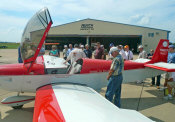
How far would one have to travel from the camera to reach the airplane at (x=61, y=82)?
7.79 ft

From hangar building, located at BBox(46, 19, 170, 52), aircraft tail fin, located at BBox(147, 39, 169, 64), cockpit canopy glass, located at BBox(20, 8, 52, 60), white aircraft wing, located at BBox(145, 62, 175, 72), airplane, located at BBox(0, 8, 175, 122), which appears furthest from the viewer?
hangar building, located at BBox(46, 19, 170, 52)

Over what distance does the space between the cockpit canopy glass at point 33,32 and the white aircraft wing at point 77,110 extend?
43.6 inches

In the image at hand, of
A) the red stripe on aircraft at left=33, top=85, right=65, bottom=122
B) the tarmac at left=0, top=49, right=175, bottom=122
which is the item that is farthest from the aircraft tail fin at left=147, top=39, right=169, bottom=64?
the red stripe on aircraft at left=33, top=85, right=65, bottom=122

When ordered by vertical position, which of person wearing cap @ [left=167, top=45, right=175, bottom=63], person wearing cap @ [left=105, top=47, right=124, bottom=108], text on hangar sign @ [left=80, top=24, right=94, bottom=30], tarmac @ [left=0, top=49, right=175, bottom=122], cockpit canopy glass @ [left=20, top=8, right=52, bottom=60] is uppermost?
text on hangar sign @ [left=80, top=24, right=94, bottom=30]

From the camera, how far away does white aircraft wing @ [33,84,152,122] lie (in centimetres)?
222

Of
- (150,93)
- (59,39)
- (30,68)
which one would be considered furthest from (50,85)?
(59,39)

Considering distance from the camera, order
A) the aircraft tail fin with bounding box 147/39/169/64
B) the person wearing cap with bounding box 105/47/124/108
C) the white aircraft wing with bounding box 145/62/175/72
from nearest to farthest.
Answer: the person wearing cap with bounding box 105/47/124/108 → the white aircraft wing with bounding box 145/62/175/72 → the aircraft tail fin with bounding box 147/39/169/64

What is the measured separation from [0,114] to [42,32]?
2371 millimetres

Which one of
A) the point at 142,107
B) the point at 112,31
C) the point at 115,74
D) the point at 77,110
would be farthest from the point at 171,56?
the point at 112,31

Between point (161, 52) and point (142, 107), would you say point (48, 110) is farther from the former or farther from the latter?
point (161, 52)

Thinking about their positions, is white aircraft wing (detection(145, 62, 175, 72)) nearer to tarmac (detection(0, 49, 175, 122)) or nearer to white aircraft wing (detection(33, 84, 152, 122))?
tarmac (detection(0, 49, 175, 122))

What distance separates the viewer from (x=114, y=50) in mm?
3760

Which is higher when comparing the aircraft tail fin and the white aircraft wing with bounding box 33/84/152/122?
the aircraft tail fin

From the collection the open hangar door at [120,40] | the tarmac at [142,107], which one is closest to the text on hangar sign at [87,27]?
the open hangar door at [120,40]
